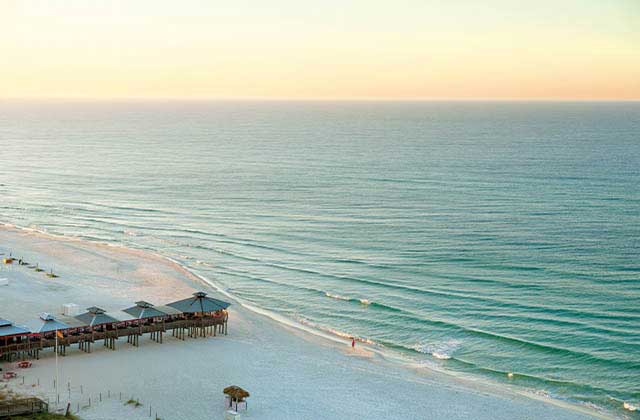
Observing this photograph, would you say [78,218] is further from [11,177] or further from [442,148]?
[442,148]

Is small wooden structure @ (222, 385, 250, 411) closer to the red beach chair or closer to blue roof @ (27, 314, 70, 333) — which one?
the red beach chair

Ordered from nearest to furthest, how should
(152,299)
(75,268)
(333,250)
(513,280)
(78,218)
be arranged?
(152,299), (513,280), (75,268), (333,250), (78,218)

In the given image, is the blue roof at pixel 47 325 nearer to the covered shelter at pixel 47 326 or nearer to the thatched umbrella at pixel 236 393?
the covered shelter at pixel 47 326

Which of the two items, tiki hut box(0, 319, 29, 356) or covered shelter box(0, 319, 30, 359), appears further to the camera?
tiki hut box(0, 319, 29, 356)

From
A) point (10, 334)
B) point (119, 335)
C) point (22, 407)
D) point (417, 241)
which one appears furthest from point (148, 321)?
point (417, 241)

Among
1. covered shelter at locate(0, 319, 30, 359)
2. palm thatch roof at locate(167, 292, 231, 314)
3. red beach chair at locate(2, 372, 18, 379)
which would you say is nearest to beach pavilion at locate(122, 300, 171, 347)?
palm thatch roof at locate(167, 292, 231, 314)

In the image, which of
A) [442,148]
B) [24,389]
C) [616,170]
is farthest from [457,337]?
[442,148]

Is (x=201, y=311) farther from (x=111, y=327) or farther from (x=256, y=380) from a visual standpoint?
(x=256, y=380)

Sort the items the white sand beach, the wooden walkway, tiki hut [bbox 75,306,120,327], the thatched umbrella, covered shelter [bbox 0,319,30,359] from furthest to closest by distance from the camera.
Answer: tiki hut [bbox 75,306,120,327], the wooden walkway, covered shelter [bbox 0,319,30,359], the white sand beach, the thatched umbrella
